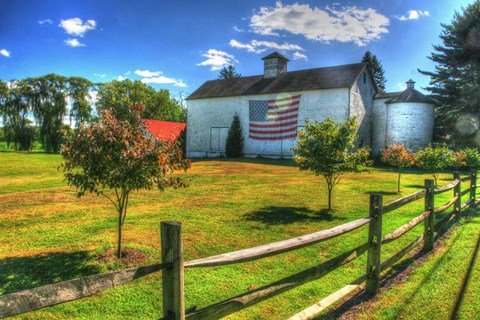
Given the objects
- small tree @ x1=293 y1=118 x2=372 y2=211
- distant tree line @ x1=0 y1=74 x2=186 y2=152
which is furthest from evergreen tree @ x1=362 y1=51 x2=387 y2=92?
small tree @ x1=293 y1=118 x2=372 y2=211

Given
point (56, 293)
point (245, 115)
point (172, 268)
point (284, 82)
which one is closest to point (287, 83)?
point (284, 82)

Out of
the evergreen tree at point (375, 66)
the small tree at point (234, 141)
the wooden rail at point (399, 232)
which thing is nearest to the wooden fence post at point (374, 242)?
the wooden rail at point (399, 232)

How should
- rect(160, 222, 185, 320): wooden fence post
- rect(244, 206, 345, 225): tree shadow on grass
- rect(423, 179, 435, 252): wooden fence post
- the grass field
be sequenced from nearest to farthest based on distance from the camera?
rect(160, 222, 185, 320): wooden fence post, the grass field, rect(423, 179, 435, 252): wooden fence post, rect(244, 206, 345, 225): tree shadow on grass

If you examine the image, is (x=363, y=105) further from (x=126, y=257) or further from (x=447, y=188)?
(x=126, y=257)

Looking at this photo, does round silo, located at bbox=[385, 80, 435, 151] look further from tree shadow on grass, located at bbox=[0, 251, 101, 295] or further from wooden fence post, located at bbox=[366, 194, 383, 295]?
tree shadow on grass, located at bbox=[0, 251, 101, 295]

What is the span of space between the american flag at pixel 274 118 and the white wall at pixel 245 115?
1.66 feet

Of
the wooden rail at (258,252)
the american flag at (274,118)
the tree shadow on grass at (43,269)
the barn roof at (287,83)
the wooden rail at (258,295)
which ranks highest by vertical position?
the barn roof at (287,83)

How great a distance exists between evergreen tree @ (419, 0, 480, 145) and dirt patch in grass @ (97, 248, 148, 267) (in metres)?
34.2

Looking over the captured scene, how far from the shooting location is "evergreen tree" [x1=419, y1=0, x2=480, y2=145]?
32281 mm

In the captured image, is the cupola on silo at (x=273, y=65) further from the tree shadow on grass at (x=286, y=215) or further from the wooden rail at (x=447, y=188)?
the wooden rail at (x=447, y=188)

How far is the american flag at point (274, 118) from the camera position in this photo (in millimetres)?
34625

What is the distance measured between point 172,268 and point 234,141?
34876 mm

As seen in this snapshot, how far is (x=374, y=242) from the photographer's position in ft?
16.4

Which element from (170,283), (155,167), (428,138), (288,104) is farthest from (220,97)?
(170,283)
